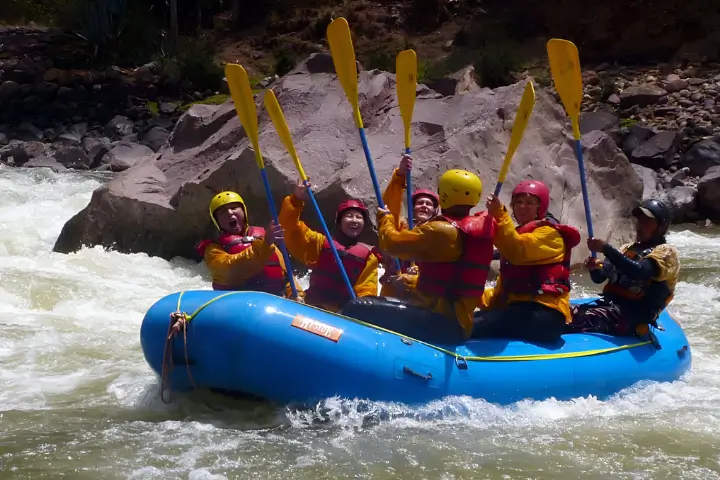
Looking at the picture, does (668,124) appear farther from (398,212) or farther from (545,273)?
(545,273)

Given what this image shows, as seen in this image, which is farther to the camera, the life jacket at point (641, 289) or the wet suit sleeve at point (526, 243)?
the life jacket at point (641, 289)

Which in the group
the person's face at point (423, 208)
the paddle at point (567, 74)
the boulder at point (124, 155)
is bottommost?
the boulder at point (124, 155)

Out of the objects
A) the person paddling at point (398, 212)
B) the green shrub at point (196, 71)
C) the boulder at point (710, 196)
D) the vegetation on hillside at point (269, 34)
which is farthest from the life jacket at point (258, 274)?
the green shrub at point (196, 71)

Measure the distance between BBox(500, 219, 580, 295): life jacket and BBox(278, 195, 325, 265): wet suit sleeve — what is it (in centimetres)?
110

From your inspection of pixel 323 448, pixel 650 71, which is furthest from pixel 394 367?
pixel 650 71

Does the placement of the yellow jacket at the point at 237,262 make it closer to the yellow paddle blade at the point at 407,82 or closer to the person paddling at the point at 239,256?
the person paddling at the point at 239,256

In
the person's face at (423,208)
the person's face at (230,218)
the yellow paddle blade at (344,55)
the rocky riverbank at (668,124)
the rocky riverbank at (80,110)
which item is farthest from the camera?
the rocky riverbank at (80,110)

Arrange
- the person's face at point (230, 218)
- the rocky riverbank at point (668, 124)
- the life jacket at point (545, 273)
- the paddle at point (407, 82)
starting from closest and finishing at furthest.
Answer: the life jacket at point (545, 273), the person's face at point (230, 218), the paddle at point (407, 82), the rocky riverbank at point (668, 124)

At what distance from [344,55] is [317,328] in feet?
6.01

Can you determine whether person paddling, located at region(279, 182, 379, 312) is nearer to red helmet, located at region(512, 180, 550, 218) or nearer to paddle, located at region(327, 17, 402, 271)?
paddle, located at region(327, 17, 402, 271)

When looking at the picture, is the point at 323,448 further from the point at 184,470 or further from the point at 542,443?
the point at 542,443

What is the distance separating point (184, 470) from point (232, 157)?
4.36 metres

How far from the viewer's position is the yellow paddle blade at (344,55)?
4.77 meters

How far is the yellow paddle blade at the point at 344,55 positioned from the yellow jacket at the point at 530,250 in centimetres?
125
